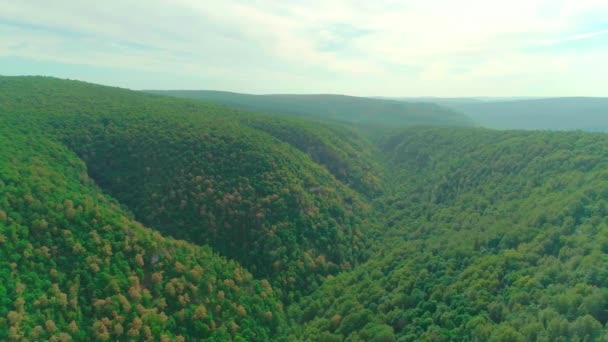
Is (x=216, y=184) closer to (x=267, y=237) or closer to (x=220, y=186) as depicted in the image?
(x=220, y=186)

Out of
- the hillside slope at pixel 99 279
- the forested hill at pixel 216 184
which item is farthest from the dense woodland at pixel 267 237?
the forested hill at pixel 216 184

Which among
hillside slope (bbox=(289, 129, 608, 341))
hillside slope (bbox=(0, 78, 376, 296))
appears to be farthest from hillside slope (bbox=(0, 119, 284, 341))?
hillside slope (bbox=(289, 129, 608, 341))

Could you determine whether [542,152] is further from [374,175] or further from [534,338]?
[534,338]

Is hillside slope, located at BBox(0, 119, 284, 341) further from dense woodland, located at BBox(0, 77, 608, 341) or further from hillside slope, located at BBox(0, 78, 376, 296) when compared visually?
hillside slope, located at BBox(0, 78, 376, 296)

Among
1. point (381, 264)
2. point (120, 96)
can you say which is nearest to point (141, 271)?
point (381, 264)

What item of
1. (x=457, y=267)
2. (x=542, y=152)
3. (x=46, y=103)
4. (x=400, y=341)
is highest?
(x=46, y=103)
